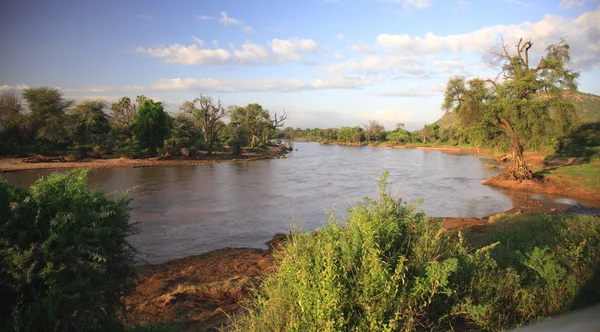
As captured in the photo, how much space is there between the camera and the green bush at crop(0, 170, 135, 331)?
3566mm

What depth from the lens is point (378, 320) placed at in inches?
125

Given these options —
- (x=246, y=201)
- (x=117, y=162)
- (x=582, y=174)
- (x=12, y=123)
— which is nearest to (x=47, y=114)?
(x=12, y=123)

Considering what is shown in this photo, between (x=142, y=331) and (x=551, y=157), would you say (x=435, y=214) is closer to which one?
(x=142, y=331)

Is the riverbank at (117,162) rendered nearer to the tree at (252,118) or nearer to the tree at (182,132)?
the tree at (182,132)

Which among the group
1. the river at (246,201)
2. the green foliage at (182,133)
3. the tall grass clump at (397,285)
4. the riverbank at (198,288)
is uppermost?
the green foliage at (182,133)

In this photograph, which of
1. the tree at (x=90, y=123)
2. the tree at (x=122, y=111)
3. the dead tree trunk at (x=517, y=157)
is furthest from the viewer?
the tree at (x=122, y=111)

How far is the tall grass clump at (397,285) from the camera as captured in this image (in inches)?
126

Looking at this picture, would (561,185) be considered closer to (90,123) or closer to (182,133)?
(182,133)

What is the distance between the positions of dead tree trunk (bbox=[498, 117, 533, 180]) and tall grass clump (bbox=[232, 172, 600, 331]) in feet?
68.3

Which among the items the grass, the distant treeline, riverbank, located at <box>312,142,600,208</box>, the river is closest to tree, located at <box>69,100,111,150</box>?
the distant treeline

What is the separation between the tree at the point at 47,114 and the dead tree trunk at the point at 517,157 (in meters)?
38.8

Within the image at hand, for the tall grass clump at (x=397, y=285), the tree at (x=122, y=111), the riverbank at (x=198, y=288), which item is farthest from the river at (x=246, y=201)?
the tree at (x=122, y=111)

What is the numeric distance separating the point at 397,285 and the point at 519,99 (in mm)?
23125

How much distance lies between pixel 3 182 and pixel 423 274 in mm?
4867
